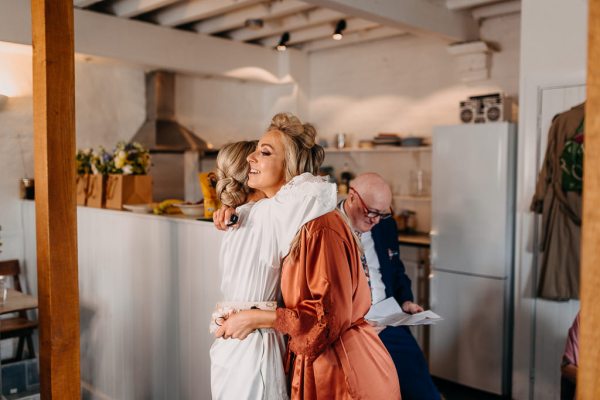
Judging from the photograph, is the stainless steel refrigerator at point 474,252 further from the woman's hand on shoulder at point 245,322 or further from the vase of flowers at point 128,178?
the woman's hand on shoulder at point 245,322

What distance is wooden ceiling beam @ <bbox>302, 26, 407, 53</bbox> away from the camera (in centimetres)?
575

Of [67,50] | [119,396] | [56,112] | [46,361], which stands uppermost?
[67,50]

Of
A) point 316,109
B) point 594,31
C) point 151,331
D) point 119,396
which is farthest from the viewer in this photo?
point 316,109

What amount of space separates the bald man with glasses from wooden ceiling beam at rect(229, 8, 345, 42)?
9.23 feet

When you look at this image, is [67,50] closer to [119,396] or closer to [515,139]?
[119,396]

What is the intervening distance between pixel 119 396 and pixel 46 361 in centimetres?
174

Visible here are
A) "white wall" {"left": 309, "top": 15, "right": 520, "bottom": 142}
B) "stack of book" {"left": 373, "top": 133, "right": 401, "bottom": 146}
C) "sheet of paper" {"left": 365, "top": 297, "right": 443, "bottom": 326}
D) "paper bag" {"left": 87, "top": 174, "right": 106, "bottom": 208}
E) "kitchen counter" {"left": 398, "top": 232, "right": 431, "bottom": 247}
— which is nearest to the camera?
"sheet of paper" {"left": 365, "top": 297, "right": 443, "bottom": 326}

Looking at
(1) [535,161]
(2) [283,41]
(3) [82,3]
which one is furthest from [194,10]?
(1) [535,161]

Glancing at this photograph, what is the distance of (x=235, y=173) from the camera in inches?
87.7

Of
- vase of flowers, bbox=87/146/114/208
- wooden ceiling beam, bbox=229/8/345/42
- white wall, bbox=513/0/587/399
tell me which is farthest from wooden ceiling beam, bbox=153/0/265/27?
white wall, bbox=513/0/587/399

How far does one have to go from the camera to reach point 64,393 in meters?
2.23

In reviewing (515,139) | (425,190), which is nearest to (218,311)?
(515,139)

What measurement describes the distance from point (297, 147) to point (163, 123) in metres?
4.06

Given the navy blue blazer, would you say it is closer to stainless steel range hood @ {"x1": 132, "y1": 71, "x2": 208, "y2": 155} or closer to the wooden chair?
the wooden chair
